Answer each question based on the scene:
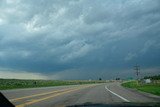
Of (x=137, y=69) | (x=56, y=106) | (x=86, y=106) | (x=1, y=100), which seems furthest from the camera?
(x=137, y=69)

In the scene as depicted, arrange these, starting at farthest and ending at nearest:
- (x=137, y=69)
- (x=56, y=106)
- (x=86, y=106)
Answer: (x=137, y=69)
(x=56, y=106)
(x=86, y=106)

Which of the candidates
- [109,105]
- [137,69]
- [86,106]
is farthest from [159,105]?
[137,69]

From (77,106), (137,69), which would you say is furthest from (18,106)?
(137,69)

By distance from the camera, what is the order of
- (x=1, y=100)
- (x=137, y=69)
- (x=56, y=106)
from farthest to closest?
1. (x=137, y=69)
2. (x=56, y=106)
3. (x=1, y=100)

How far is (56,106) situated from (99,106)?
49.7 ft

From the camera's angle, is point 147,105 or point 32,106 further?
point 32,106

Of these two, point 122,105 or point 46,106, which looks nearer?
point 122,105

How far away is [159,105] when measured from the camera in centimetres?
469

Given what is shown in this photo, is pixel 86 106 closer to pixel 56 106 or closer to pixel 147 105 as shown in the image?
pixel 147 105

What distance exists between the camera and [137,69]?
102 m

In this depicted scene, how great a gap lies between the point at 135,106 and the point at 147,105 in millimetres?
155

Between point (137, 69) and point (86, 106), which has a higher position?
point (137, 69)

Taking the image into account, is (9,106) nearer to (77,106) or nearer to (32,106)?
(77,106)

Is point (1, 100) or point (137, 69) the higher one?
point (137, 69)
